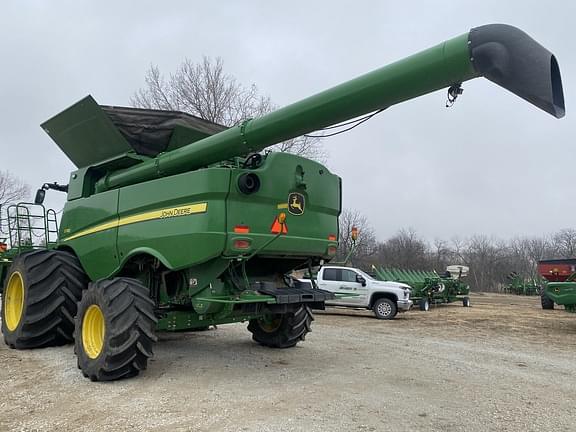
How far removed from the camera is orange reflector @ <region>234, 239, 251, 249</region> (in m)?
5.78

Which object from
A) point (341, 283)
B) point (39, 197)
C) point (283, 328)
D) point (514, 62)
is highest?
point (514, 62)

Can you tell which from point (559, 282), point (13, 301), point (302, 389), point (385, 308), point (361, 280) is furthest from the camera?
point (361, 280)

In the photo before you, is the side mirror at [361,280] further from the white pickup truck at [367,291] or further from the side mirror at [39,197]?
the side mirror at [39,197]

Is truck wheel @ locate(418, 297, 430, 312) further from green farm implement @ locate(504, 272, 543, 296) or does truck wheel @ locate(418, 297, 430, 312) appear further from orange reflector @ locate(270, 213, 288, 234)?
green farm implement @ locate(504, 272, 543, 296)

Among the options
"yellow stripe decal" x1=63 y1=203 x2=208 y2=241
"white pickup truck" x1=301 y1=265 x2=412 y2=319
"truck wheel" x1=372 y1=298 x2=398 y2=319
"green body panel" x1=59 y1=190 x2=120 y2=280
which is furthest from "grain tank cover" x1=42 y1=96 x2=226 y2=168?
"truck wheel" x1=372 y1=298 x2=398 y2=319

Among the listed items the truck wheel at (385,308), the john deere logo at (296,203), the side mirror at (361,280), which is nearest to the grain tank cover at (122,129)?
the john deere logo at (296,203)

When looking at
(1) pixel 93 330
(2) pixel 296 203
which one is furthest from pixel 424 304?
(1) pixel 93 330

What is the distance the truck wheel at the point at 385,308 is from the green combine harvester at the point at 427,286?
114 inches

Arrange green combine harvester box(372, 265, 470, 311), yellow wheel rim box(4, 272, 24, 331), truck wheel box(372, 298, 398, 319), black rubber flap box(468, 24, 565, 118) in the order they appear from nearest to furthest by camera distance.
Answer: black rubber flap box(468, 24, 565, 118) < yellow wheel rim box(4, 272, 24, 331) < truck wheel box(372, 298, 398, 319) < green combine harvester box(372, 265, 470, 311)

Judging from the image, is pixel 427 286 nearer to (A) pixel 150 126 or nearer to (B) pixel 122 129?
(A) pixel 150 126

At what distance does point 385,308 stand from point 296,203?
1004cm

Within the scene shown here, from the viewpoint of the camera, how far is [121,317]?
18.9 ft

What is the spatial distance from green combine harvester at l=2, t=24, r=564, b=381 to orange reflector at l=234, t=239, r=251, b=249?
0.5 inches

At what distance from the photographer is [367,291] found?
1594 centimetres
